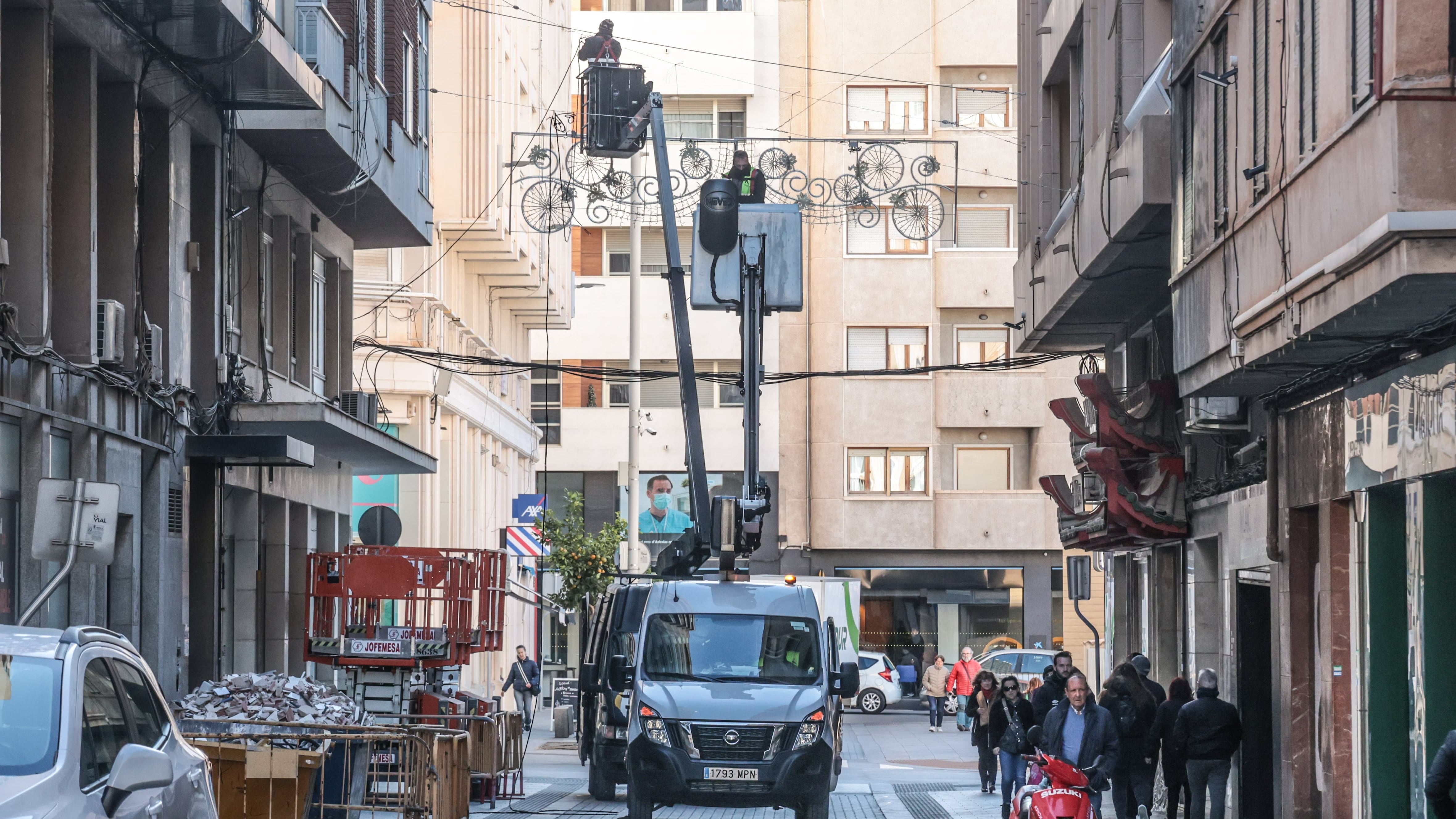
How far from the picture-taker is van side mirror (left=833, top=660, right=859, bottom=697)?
18000mm

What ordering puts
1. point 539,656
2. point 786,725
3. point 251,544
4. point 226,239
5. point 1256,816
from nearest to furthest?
point 786,725
point 1256,816
point 226,239
point 251,544
point 539,656

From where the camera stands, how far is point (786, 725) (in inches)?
701

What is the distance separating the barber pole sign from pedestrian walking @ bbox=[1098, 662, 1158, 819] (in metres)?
18.2

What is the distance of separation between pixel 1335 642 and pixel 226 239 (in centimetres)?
1204

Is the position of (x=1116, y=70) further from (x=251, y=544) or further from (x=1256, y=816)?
(x=251, y=544)

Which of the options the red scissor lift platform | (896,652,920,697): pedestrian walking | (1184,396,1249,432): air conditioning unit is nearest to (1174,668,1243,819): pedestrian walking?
(1184,396,1249,432): air conditioning unit

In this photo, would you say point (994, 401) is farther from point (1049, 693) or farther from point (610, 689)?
point (610, 689)

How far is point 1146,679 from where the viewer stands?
66.5ft

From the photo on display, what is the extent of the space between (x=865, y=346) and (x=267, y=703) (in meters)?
38.1

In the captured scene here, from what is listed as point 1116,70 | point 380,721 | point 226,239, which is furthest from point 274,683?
point 1116,70

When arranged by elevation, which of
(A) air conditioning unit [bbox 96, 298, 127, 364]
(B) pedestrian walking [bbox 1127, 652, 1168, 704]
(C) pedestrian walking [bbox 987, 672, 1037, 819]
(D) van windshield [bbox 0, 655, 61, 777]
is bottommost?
(C) pedestrian walking [bbox 987, 672, 1037, 819]

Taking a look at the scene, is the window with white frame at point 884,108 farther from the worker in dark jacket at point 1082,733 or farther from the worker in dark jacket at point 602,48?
the worker in dark jacket at point 1082,733

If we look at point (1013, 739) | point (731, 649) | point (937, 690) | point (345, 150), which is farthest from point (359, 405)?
point (937, 690)

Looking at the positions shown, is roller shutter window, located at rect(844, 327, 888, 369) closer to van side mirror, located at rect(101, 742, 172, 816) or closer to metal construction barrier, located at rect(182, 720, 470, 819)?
metal construction barrier, located at rect(182, 720, 470, 819)
